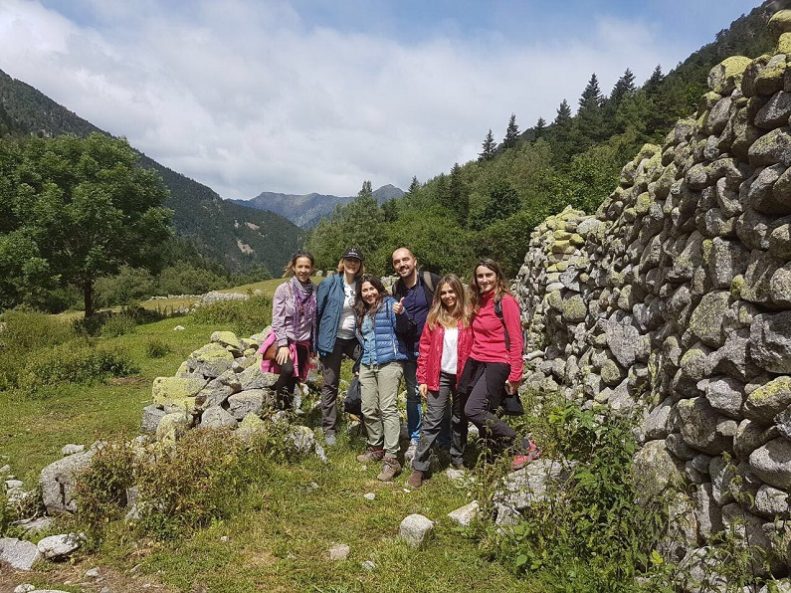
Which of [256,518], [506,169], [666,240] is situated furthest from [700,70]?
[256,518]

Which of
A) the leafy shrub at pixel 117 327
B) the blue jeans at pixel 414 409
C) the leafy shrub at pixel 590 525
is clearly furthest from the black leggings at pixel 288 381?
the leafy shrub at pixel 117 327

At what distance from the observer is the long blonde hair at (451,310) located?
5262 mm

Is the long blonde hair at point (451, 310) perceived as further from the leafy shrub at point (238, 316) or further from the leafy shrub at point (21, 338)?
the leafy shrub at point (238, 316)

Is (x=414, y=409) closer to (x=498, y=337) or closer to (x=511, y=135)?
(x=498, y=337)

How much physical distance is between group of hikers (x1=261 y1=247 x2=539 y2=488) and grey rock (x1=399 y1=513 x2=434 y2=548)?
0.96 m

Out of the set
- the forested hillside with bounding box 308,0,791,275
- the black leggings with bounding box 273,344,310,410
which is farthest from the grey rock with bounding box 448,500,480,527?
the forested hillside with bounding box 308,0,791,275

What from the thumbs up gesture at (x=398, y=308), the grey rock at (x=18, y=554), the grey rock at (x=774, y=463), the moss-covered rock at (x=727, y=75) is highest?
the moss-covered rock at (x=727, y=75)

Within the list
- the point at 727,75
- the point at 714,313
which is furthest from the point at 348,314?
the point at 727,75

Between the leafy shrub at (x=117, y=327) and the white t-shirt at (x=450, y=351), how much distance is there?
1751 cm

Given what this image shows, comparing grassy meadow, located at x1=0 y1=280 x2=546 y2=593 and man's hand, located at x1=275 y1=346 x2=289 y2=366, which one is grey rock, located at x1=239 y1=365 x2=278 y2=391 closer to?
man's hand, located at x1=275 y1=346 x2=289 y2=366

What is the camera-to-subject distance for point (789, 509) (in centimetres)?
284

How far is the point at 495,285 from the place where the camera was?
17.2 feet

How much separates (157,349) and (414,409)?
11021 millimetres

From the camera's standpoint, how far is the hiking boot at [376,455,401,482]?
5578 mm
